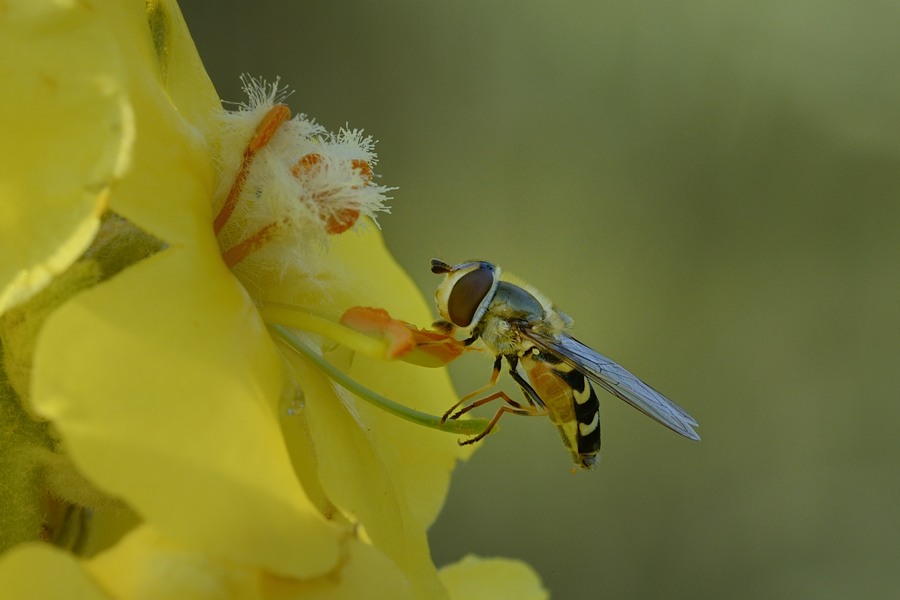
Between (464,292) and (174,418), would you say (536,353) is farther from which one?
(174,418)

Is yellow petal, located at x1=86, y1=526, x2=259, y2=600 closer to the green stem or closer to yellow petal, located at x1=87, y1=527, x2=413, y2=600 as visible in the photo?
yellow petal, located at x1=87, y1=527, x2=413, y2=600

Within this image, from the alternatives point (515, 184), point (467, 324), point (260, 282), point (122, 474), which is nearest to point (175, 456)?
point (122, 474)

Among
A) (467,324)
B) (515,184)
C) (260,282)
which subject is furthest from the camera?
(515,184)

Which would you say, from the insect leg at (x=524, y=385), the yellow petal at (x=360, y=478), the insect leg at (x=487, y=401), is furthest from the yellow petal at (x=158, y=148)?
the insect leg at (x=524, y=385)

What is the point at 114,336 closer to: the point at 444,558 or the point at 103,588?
the point at 103,588

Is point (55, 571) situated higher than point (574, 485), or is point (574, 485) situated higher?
point (55, 571)

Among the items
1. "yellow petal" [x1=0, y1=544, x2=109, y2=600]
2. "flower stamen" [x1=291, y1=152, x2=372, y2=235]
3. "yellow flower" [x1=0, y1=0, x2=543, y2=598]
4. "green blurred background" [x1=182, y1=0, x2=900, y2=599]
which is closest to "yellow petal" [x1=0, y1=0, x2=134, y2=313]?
"yellow flower" [x1=0, y1=0, x2=543, y2=598]

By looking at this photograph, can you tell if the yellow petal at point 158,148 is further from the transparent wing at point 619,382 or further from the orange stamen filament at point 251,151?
the transparent wing at point 619,382
